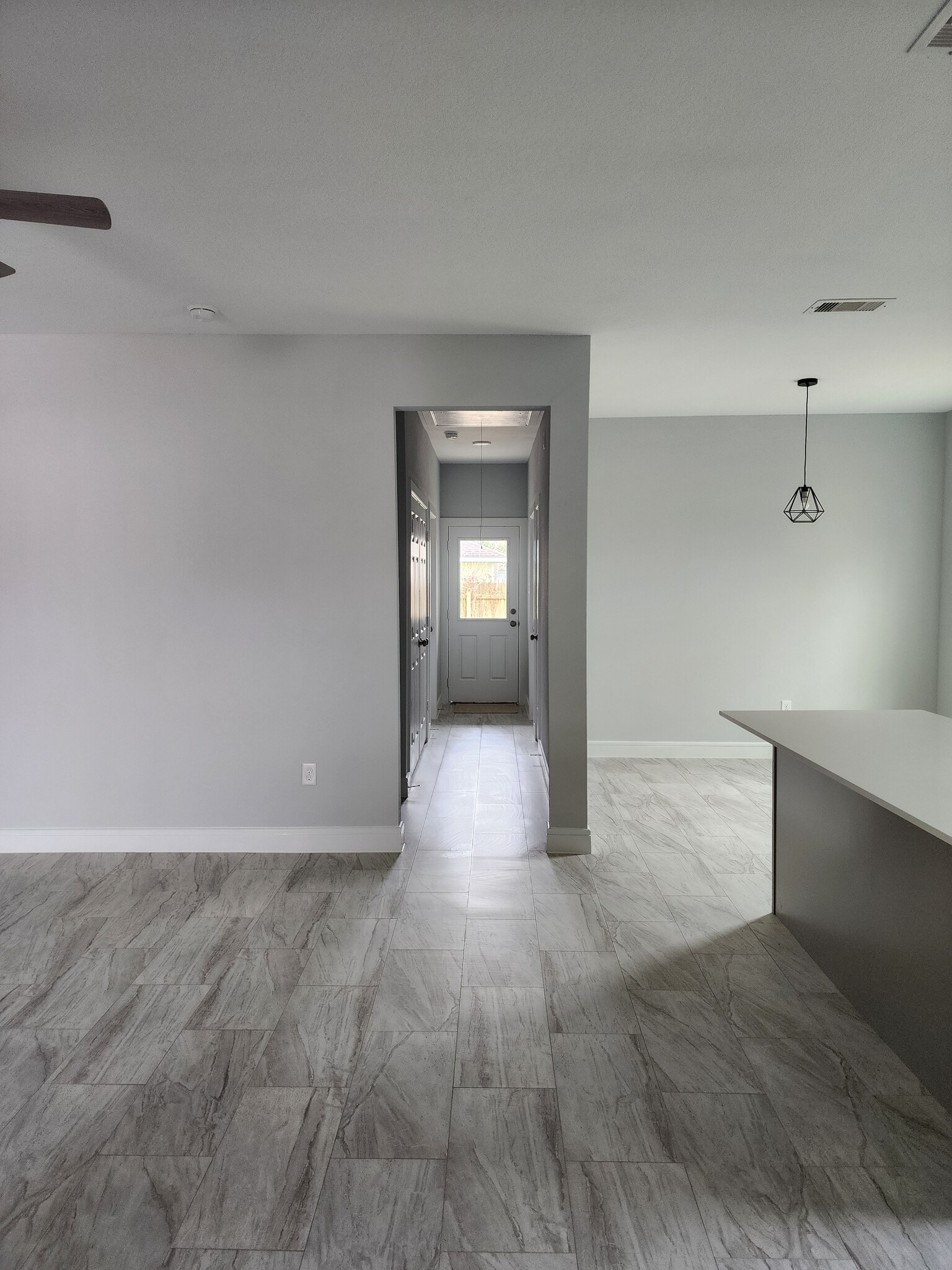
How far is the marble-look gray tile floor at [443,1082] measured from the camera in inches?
67.6

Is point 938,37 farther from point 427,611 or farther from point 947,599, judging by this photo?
point 427,611

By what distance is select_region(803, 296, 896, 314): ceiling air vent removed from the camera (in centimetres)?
347

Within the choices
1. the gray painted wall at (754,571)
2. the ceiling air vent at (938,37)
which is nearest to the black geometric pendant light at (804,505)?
the gray painted wall at (754,571)

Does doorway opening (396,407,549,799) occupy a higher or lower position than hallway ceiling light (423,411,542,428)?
lower

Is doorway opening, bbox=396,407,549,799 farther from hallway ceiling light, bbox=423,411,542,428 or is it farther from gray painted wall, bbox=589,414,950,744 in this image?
gray painted wall, bbox=589,414,950,744

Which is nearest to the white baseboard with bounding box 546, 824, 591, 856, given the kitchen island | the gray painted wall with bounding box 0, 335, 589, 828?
the gray painted wall with bounding box 0, 335, 589, 828

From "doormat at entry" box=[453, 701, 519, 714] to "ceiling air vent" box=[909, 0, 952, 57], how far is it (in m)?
7.03

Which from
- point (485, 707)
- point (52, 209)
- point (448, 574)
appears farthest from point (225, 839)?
point (448, 574)

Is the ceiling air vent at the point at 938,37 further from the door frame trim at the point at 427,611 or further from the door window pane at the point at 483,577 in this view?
the door window pane at the point at 483,577

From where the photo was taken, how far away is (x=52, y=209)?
195 centimetres

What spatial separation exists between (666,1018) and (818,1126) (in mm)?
593

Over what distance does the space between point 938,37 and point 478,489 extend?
695cm

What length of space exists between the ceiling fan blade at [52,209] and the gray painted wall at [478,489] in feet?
21.8

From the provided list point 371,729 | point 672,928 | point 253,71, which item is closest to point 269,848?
point 371,729
